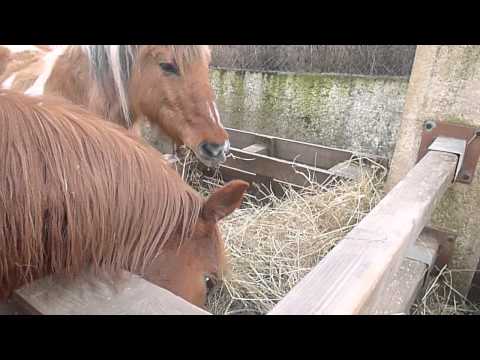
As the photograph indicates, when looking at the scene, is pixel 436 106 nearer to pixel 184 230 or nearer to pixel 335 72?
pixel 184 230

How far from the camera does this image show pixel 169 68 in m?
1.80

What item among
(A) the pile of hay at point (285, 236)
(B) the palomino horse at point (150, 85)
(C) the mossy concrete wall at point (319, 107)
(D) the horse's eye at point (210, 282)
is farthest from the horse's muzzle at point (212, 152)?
(C) the mossy concrete wall at point (319, 107)

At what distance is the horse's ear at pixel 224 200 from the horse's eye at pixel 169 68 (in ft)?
3.90

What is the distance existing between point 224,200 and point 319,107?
7.74 ft

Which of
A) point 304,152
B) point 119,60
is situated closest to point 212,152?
point 119,60

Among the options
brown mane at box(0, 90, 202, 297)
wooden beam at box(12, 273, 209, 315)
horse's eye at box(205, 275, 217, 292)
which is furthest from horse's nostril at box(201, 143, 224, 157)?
wooden beam at box(12, 273, 209, 315)

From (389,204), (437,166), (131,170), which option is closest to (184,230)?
(131,170)

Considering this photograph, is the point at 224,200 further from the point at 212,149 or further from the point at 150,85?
the point at 150,85

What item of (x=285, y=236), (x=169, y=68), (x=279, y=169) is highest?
(x=169, y=68)

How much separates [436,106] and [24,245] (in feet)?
4.02

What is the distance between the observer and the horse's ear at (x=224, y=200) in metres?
0.79

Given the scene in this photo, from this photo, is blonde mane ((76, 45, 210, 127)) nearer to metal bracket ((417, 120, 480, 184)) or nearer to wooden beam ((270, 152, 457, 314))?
metal bracket ((417, 120, 480, 184))

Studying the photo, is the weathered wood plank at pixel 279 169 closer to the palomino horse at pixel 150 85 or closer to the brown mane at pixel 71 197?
the palomino horse at pixel 150 85

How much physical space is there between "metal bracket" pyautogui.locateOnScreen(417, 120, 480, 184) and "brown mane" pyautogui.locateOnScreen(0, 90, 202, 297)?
3.02 feet
